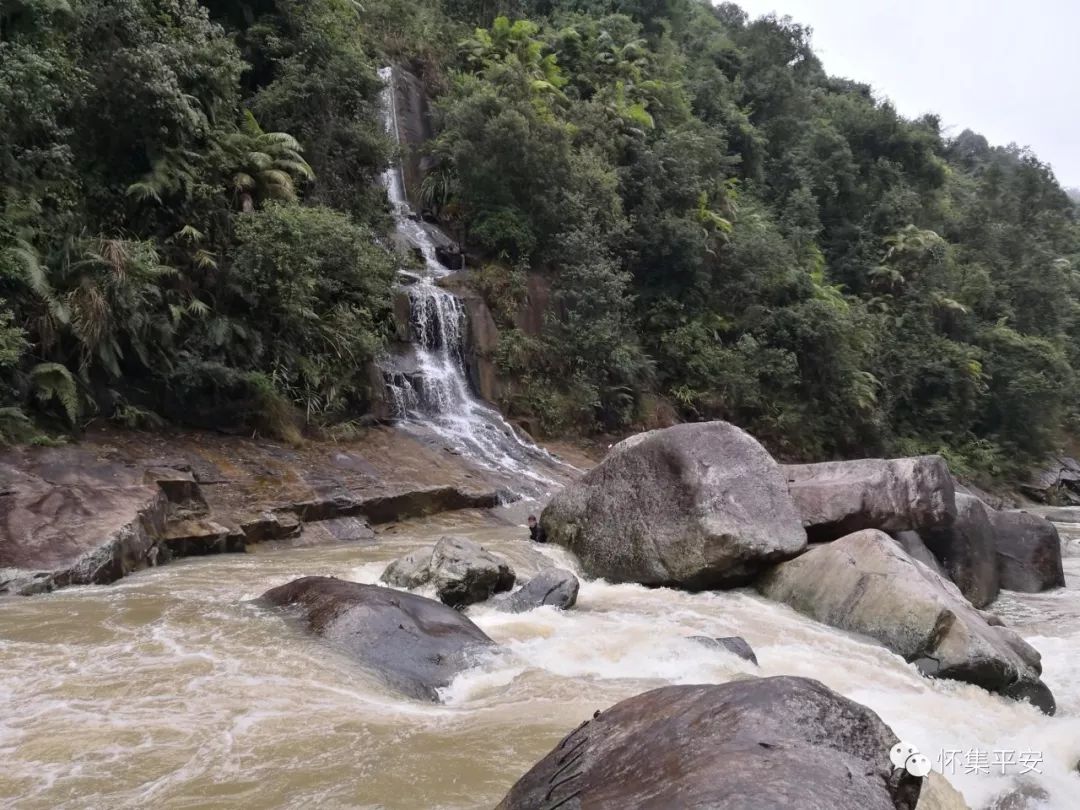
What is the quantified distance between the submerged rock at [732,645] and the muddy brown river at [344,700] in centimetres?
11

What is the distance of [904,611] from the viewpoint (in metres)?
6.71

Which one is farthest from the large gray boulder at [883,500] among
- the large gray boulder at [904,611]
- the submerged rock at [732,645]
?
the submerged rock at [732,645]

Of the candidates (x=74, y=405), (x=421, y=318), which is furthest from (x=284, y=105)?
(x=74, y=405)

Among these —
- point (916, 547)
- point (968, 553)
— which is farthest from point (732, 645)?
point (968, 553)

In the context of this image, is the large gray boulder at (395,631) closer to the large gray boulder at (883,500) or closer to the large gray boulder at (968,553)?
the large gray boulder at (883,500)

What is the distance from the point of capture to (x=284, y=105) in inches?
682

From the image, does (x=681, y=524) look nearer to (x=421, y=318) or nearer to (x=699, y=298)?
(x=421, y=318)

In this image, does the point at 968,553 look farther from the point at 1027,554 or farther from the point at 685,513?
the point at 685,513

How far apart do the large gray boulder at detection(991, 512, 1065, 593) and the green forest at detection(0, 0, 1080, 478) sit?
10.0 meters

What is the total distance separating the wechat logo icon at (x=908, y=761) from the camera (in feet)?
9.78

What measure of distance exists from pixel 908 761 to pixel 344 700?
3300 mm

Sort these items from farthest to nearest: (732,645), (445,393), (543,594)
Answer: (445,393), (543,594), (732,645)

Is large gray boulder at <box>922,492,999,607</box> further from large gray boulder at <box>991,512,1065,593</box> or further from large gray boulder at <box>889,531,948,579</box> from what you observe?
large gray boulder at <box>991,512,1065,593</box>

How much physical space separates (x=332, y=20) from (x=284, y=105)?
2.95 m
